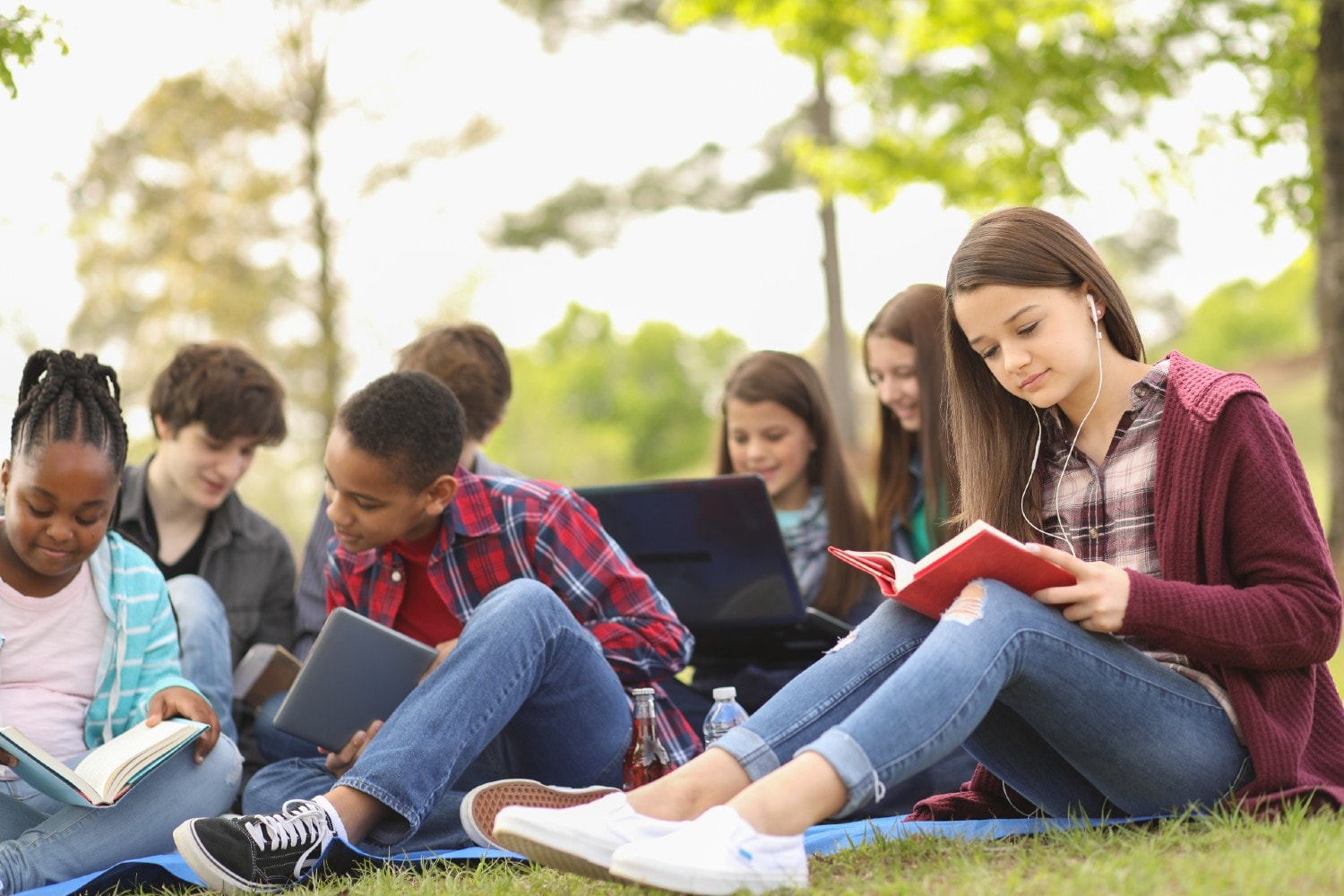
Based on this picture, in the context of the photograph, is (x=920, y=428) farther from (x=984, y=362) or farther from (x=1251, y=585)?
(x=1251, y=585)

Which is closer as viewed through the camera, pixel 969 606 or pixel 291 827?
pixel 969 606

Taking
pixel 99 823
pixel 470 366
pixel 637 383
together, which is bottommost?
pixel 99 823

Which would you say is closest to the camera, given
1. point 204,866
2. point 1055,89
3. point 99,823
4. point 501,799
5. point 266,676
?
point 204,866

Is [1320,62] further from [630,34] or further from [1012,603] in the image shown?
[630,34]

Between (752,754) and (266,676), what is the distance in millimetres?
2175

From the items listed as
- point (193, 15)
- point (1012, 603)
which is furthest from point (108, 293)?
point (1012, 603)

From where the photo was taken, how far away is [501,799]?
118 inches

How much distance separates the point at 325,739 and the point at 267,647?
953 mm

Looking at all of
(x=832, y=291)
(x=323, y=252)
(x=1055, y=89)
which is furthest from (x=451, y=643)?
(x=323, y=252)

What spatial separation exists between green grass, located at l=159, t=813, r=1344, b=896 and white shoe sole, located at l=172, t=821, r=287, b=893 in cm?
13

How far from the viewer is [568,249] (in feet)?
63.8

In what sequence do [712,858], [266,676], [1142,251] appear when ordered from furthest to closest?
[1142,251], [266,676], [712,858]

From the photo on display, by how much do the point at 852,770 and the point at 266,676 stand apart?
95.9 inches

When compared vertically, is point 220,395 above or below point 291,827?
above
